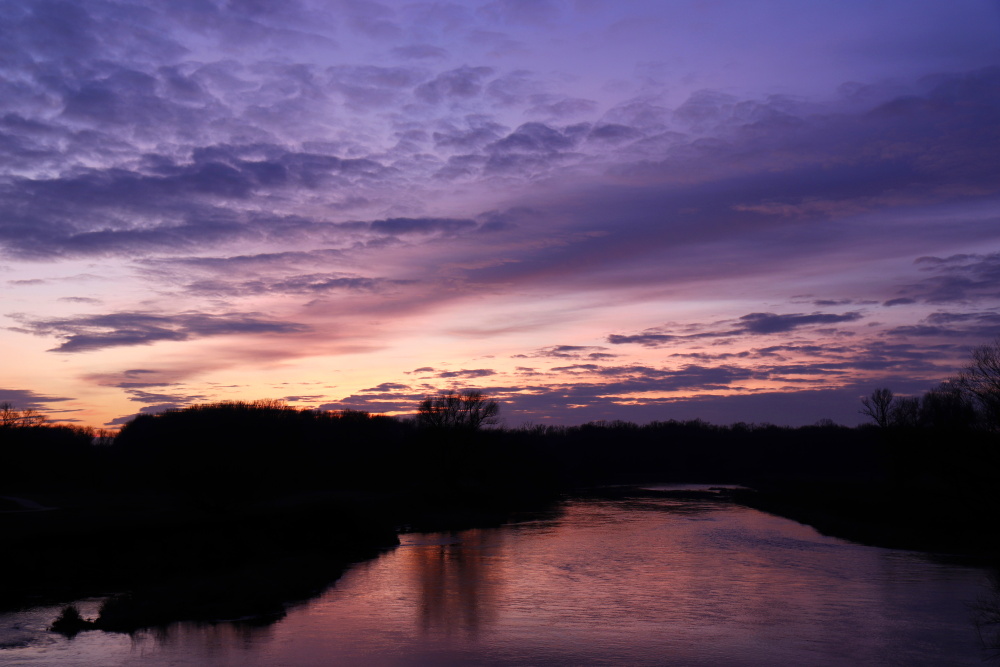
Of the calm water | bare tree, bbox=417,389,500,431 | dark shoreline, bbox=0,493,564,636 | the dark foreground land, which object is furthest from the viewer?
bare tree, bbox=417,389,500,431

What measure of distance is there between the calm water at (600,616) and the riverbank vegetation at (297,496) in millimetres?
2533

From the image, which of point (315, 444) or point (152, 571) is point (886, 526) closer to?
point (152, 571)

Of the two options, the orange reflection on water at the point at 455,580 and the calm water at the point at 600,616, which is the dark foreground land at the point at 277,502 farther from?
the orange reflection on water at the point at 455,580

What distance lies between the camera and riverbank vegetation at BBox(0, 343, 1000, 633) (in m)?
25.5

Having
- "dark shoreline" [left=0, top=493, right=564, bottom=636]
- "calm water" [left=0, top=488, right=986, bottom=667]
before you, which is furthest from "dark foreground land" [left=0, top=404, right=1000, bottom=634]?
"calm water" [left=0, top=488, right=986, bottom=667]

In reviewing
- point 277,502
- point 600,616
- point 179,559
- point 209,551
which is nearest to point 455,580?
point 600,616

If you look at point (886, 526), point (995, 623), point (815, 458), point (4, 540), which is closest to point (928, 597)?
point (995, 623)

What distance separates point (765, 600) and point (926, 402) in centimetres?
6741

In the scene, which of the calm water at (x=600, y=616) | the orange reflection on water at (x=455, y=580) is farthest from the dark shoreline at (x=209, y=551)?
the orange reflection on water at (x=455, y=580)

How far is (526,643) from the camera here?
1805 centimetres

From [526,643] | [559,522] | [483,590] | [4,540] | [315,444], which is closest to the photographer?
[526,643]

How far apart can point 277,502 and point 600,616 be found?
125 ft

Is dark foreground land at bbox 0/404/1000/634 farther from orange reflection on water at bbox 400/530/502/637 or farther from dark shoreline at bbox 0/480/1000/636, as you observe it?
orange reflection on water at bbox 400/530/502/637

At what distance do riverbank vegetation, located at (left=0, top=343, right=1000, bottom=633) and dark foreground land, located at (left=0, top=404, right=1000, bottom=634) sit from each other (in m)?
0.13
